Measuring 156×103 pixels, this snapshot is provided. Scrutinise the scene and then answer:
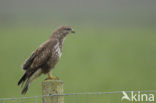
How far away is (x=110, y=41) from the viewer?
24.2 metres

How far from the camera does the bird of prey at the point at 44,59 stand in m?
5.36

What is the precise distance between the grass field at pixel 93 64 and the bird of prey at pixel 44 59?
19.1 ft

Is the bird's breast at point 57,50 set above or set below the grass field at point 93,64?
below

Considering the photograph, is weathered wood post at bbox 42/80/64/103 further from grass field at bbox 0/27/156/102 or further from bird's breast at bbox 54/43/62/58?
grass field at bbox 0/27/156/102

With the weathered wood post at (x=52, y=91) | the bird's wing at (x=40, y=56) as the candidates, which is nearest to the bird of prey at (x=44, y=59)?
the bird's wing at (x=40, y=56)

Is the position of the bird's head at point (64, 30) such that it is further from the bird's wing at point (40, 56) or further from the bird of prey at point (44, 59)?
the bird's wing at point (40, 56)

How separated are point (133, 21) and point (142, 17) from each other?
3.03 feet

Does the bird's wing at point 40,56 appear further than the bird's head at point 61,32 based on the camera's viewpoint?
No

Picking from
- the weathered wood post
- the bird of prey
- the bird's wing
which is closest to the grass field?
the bird of prey

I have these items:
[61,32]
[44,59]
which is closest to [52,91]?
[44,59]

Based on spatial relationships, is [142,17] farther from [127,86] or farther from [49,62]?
[49,62]

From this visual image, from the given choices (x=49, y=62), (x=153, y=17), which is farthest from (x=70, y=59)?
(x=153, y=17)

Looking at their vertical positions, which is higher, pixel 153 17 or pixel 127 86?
pixel 153 17

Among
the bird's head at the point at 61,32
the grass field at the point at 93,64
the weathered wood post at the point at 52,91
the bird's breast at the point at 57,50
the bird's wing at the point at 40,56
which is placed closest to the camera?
the weathered wood post at the point at 52,91
